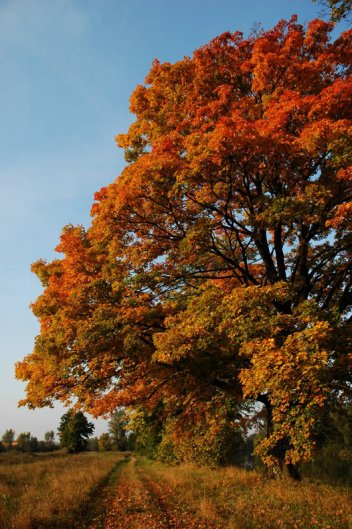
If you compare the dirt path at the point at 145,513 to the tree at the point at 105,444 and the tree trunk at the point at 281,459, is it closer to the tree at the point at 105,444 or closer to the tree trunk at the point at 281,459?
the tree trunk at the point at 281,459

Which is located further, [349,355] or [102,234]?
[102,234]

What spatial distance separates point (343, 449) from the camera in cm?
4381

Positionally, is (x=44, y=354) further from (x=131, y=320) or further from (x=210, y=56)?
(x=210, y=56)

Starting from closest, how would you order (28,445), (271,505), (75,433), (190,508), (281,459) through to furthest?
(271,505), (190,508), (281,459), (75,433), (28,445)

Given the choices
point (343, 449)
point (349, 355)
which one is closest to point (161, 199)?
point (349, 355)

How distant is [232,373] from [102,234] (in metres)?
7.02

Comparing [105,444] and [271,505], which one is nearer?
[271,505]

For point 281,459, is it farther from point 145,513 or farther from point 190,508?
point 145,513

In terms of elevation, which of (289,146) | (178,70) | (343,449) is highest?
(178,70)

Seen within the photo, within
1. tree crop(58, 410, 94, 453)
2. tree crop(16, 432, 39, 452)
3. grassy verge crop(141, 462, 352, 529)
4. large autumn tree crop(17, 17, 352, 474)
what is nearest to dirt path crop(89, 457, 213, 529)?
grassy verge crop(141, 462, 352, 529)

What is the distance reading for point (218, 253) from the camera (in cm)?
1254

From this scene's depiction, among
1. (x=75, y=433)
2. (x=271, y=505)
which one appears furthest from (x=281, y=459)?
(x=75, y=433)

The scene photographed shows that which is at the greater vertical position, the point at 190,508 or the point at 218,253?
the point at 218,253

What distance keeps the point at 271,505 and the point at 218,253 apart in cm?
800
